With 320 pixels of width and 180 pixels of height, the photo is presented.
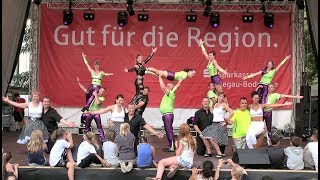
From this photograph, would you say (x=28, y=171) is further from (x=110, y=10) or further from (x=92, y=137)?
(x=110, y=10)

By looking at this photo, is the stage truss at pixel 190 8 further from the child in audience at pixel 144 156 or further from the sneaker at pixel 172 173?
the sneaker at pixel 172 173

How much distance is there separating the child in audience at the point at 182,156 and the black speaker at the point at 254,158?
30.8 inches

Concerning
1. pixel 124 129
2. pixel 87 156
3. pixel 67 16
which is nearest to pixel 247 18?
pixel 67 16

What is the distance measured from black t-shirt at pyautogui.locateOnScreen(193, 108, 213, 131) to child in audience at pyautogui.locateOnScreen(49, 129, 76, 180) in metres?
2.47

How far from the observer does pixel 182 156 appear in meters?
6.63

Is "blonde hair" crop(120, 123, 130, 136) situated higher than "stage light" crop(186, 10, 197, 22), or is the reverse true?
"stage light" crop(186, 10, 197, 22)

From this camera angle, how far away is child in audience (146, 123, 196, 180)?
654 cm

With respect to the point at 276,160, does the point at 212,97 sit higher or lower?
higher

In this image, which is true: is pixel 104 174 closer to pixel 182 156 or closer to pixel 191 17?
pixel 182 156

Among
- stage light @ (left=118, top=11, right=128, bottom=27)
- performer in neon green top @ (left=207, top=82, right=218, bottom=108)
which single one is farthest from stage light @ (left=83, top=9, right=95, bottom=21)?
performer in neon green top @ (left=207, top=82, right=218, bottom=108)

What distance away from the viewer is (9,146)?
9.73 metres

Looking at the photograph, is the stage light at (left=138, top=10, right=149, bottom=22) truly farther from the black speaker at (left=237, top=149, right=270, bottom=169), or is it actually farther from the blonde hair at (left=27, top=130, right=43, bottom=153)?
the blonde hair at (left=27, top=130, right=43, bottom=153)

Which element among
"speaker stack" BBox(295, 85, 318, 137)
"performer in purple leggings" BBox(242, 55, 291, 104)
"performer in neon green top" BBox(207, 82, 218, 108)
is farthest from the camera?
"speaker stack" BBox(295, 85, 318, 137)

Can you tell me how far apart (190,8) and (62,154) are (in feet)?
21.9
